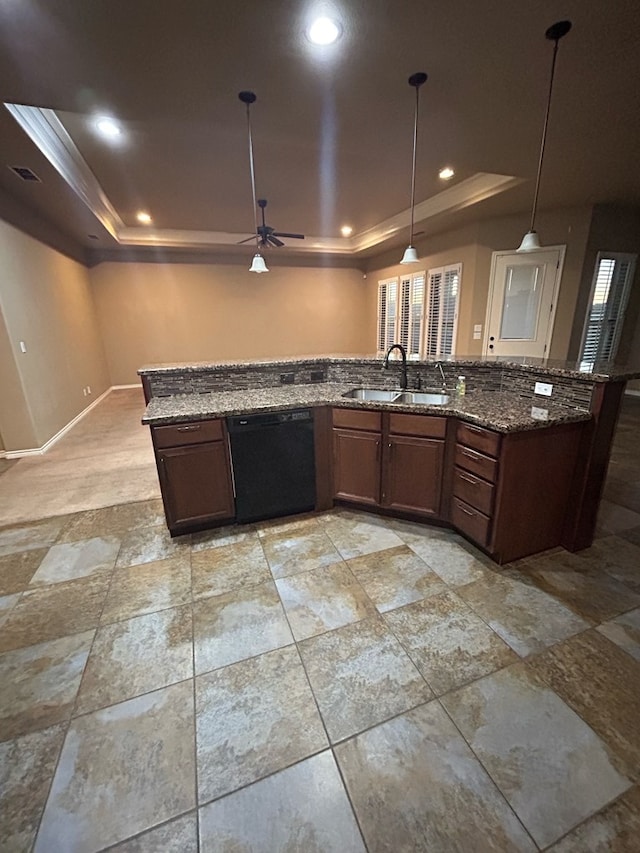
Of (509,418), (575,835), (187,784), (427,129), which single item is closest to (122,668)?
(187,784)

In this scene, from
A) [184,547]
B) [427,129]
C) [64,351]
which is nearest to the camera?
[184,547]

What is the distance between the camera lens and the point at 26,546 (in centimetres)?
232

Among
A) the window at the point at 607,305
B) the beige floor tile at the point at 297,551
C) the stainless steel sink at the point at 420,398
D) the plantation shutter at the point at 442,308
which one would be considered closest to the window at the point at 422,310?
the plantation shutter at the point at 442,308

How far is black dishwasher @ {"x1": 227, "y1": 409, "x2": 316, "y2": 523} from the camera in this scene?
2327 millimetres

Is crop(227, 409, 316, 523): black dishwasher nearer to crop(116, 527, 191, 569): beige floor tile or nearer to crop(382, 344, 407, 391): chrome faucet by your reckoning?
crop(116, 527, 191, 569): beige floor tile

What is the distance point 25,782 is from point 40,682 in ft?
1.28

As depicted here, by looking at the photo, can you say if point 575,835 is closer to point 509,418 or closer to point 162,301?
point 509,418

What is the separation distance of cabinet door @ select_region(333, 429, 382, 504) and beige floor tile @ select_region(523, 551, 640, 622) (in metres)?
1.05

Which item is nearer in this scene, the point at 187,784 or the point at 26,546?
the point at 187,784

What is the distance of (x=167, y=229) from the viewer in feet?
20.2

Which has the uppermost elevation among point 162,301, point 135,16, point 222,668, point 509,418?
point 135,16

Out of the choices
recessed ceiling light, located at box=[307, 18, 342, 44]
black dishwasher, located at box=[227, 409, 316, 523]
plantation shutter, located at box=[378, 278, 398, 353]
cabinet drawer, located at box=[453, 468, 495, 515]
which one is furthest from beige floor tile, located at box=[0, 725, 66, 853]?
plantation shutter, located at box=[378, 278, 398, 353]

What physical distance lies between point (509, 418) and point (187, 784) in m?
2.04

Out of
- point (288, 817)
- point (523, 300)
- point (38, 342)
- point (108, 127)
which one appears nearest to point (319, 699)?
point (288, 817)
